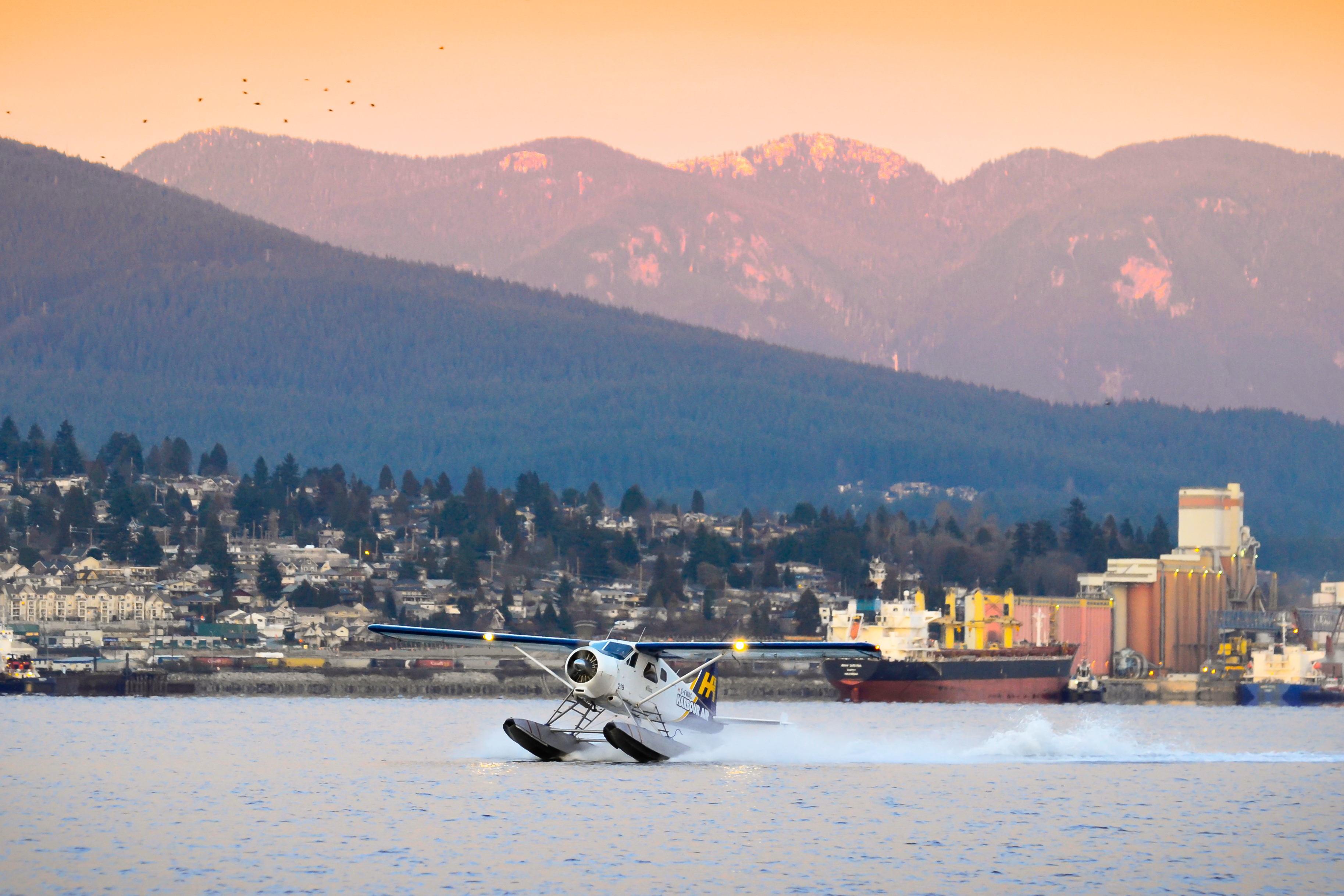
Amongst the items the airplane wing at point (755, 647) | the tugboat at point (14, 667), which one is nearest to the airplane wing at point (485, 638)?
the airplane wing at point (755, 647)

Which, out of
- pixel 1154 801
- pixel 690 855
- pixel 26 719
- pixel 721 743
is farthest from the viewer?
pixel 26 719

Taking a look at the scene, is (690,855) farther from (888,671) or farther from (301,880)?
(888,671)

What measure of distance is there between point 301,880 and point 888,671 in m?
121

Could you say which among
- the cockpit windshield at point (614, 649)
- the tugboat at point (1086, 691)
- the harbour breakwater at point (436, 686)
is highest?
the cockpit windshield at point (614, 649)

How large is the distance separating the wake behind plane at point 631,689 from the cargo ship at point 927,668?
8739 centimetres

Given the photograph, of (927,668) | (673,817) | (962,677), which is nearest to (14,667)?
(927,668)

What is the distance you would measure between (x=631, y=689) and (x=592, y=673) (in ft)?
7.84

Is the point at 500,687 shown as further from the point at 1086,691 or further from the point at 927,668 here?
the point at 1086,691

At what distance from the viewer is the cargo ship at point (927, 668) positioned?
158 meters

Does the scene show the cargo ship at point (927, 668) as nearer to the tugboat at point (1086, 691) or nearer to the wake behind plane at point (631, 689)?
the tugboat at point (1086, 691)

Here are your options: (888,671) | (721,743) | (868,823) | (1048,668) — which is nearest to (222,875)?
(868,823)

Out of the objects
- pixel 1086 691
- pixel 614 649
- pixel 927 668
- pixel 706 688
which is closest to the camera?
pixel 614 649

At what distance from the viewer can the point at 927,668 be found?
159375 millimetres

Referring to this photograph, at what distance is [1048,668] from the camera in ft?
561
